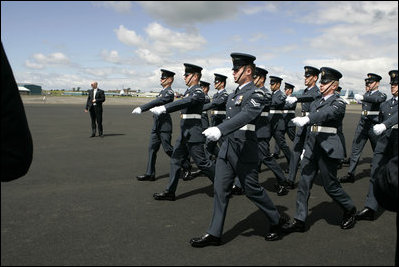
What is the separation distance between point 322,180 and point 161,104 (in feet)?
9.47

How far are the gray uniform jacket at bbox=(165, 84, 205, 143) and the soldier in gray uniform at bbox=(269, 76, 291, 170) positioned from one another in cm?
241

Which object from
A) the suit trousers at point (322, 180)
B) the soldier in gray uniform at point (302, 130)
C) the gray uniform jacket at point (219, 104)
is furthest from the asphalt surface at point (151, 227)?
the gray uniform jacket at point (219, 104)

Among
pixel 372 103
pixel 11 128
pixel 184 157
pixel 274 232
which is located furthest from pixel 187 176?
pixel 11 128

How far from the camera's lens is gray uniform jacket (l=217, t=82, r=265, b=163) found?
3.55 meters

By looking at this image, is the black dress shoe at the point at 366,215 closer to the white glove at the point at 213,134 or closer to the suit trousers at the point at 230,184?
the suit trousers at the point at 230,184

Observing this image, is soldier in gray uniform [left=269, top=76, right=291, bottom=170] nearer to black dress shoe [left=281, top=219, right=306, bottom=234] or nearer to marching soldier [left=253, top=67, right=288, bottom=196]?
marching soldier [left=253, top=67, right=288, bottom=196]

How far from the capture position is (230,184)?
3.77 metres

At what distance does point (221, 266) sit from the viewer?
312cm

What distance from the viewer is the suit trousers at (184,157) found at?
5.23m

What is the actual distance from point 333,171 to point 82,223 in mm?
3008

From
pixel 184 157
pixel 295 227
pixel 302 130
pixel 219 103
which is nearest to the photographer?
pixel 295 227

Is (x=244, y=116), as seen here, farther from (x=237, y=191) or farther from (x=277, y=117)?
(x=277, y=117)

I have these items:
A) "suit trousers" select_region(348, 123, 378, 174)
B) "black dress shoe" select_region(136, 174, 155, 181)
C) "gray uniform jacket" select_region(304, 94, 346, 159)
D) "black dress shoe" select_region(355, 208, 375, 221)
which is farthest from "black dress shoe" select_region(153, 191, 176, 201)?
"suit trousers" select_region(348, 123, 378, 174)

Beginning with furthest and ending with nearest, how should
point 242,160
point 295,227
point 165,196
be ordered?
point 165,196
point 295,227
point 242,160
